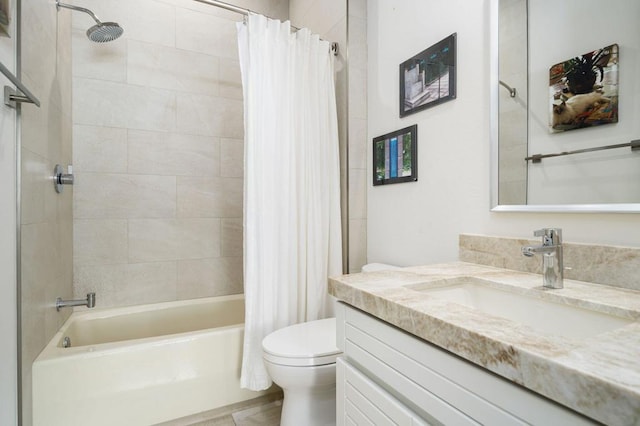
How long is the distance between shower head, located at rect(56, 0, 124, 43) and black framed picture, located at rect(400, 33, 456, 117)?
1.57 metres

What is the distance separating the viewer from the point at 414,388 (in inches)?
27.5

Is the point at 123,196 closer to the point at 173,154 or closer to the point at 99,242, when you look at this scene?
the point at 99,242

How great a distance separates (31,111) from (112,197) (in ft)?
2.85

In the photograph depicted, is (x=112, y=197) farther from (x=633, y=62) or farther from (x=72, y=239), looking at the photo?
(x=633, y=62)

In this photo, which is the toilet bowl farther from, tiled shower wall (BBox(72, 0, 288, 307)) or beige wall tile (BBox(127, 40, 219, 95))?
beige wall tile (BBox(127, 40, 219, 95))

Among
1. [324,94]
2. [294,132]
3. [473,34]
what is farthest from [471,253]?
[324,94]

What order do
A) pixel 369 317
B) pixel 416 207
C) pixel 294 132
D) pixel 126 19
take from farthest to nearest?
pixel 126 19 < pixel 294 132 < pixel 416 207 < pixel 369 317

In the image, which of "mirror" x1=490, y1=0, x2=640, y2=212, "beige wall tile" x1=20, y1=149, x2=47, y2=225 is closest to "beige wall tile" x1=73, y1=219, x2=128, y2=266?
"beige wall tile" x1=20, y1=149, x2=47, y2=225

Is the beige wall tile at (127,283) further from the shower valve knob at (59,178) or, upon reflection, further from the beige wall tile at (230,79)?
the beige wall tile at (230,79)

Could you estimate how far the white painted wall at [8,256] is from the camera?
110cm

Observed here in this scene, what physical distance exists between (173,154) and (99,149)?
438mm

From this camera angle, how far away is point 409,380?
0.71 m

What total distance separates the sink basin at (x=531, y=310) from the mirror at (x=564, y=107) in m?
0.33

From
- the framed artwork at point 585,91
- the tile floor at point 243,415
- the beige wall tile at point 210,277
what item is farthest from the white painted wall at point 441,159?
the beige wall tile at point 210,277
